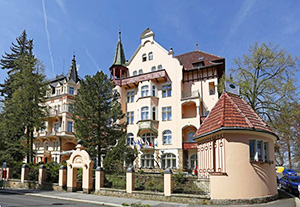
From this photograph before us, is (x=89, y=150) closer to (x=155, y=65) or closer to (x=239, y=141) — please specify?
(x=239, y=141)

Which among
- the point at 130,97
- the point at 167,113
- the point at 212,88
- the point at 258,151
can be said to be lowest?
the point at 258,151

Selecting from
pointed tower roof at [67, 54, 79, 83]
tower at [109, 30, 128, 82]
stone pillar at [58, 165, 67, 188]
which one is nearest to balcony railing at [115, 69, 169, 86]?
tower at [109, 30, 128, 82]

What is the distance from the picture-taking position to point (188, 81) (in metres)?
34.0

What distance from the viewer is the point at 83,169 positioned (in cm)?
1862

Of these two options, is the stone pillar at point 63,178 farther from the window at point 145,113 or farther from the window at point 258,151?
the window at point 145,113

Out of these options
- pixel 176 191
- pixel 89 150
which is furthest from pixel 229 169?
pixel 89 150

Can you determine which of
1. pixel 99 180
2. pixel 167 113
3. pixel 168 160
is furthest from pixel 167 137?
pixel 99 180

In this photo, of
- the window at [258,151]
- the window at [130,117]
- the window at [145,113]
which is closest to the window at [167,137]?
the window at [145,113]

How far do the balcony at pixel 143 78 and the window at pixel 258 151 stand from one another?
1970cm

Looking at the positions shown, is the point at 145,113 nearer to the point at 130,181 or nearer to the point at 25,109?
the point at 25,109

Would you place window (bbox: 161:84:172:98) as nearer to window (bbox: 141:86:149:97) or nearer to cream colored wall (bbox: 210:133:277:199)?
window (bbox: 141:86:149:97)

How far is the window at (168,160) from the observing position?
31.8 meters

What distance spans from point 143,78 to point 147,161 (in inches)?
440

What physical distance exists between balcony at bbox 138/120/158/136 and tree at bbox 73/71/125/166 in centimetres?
808
